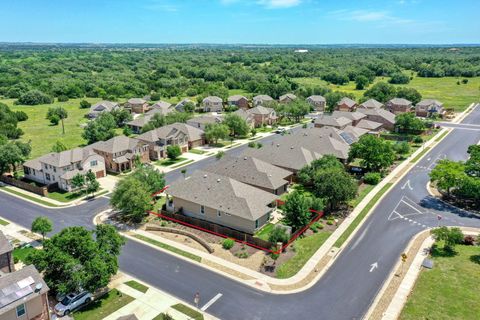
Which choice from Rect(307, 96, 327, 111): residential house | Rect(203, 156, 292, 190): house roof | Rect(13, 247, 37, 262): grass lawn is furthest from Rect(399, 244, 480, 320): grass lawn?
Rect(307, 96, 327, 111): residential house

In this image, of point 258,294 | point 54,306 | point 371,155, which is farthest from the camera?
point 371,155

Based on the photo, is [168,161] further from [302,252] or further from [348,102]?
[348,102]

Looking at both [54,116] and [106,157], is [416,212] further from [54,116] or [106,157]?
[54,116]

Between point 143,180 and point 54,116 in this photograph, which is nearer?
point 143,180

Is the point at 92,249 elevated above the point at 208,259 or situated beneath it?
elevated above

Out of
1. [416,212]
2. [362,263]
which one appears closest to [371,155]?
[416,212]

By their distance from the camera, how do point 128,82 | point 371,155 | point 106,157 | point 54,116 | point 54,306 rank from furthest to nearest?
1. point 128,82
2. point 54,116
3. point 106,157
4. point 371,155
5. point 54,306
